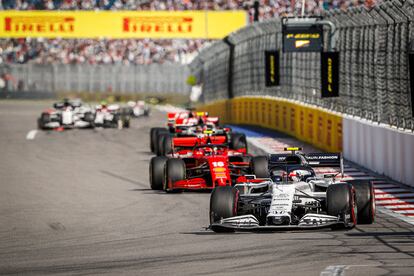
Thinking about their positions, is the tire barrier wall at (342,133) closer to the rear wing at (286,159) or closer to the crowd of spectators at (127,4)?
the rear wing at (286,159)

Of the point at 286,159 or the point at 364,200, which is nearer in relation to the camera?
the point at 364,200

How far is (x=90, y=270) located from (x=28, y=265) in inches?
31.0

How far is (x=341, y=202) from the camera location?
14.5 metres

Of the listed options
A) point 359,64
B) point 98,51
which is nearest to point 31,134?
point 359,64

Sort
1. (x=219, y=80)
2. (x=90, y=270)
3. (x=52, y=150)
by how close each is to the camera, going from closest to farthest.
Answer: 1. (x=90, y=270)
2. (x=52, y=150)
3. (x=219, y=80)

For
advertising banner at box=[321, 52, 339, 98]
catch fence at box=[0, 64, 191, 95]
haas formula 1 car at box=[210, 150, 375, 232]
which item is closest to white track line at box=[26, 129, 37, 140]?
advertising banner at box=[321, 52, 339, 98]

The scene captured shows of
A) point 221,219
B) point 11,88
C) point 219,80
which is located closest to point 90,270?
point 221,219

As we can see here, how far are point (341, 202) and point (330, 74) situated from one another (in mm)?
13660

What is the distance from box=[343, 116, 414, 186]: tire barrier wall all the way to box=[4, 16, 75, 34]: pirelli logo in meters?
35.7

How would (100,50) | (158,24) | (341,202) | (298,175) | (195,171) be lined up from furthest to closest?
1. (100,50)
2. (158,24)
3. (195,171)
4. (298,175)
5. (341,202)

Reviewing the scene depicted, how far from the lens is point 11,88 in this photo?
236 ft

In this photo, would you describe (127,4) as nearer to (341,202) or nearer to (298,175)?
(298,175)

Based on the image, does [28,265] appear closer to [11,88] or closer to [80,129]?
[80,129]

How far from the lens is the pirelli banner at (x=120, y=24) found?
6006 cm
